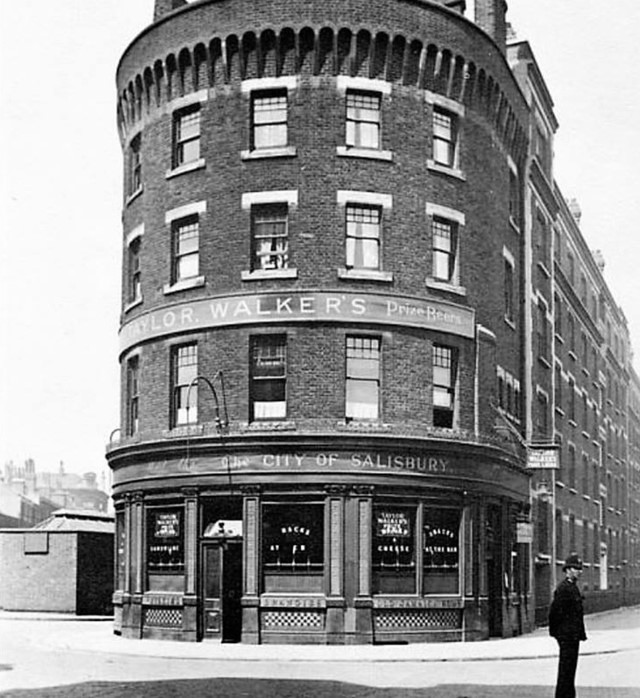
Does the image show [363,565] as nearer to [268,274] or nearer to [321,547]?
[321,547]

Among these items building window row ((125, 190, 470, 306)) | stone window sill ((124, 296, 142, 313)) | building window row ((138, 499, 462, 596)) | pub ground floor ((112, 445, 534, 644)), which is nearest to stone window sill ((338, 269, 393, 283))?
building window row ((125, 190, 470, 306))

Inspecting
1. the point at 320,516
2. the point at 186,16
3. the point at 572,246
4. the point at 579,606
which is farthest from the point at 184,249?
the point at 572,246

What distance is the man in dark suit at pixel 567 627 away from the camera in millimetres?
15617

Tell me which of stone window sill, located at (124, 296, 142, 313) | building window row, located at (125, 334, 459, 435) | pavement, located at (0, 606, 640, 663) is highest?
stone window sill, located at (124, 296, 142, 313)

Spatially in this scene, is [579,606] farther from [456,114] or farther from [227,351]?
[456,114]

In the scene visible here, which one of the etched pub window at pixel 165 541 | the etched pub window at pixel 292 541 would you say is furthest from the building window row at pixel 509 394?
the etched pub window at pixel 165 541

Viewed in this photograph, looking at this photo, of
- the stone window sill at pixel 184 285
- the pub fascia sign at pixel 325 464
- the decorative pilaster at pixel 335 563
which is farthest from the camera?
the stone window sill at pixel 184 285

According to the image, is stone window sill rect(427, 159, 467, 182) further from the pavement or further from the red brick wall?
the red brick wall

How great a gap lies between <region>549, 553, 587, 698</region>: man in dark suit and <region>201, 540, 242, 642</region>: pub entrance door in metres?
13.5

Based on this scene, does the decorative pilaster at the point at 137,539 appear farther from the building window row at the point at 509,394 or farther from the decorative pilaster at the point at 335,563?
the building window row at the point at 509,394

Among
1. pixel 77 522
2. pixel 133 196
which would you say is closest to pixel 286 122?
pixel 133 196

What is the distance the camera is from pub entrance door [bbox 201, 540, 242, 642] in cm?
2838

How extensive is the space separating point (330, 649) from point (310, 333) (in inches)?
299

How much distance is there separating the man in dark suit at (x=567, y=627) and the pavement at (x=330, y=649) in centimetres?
816
